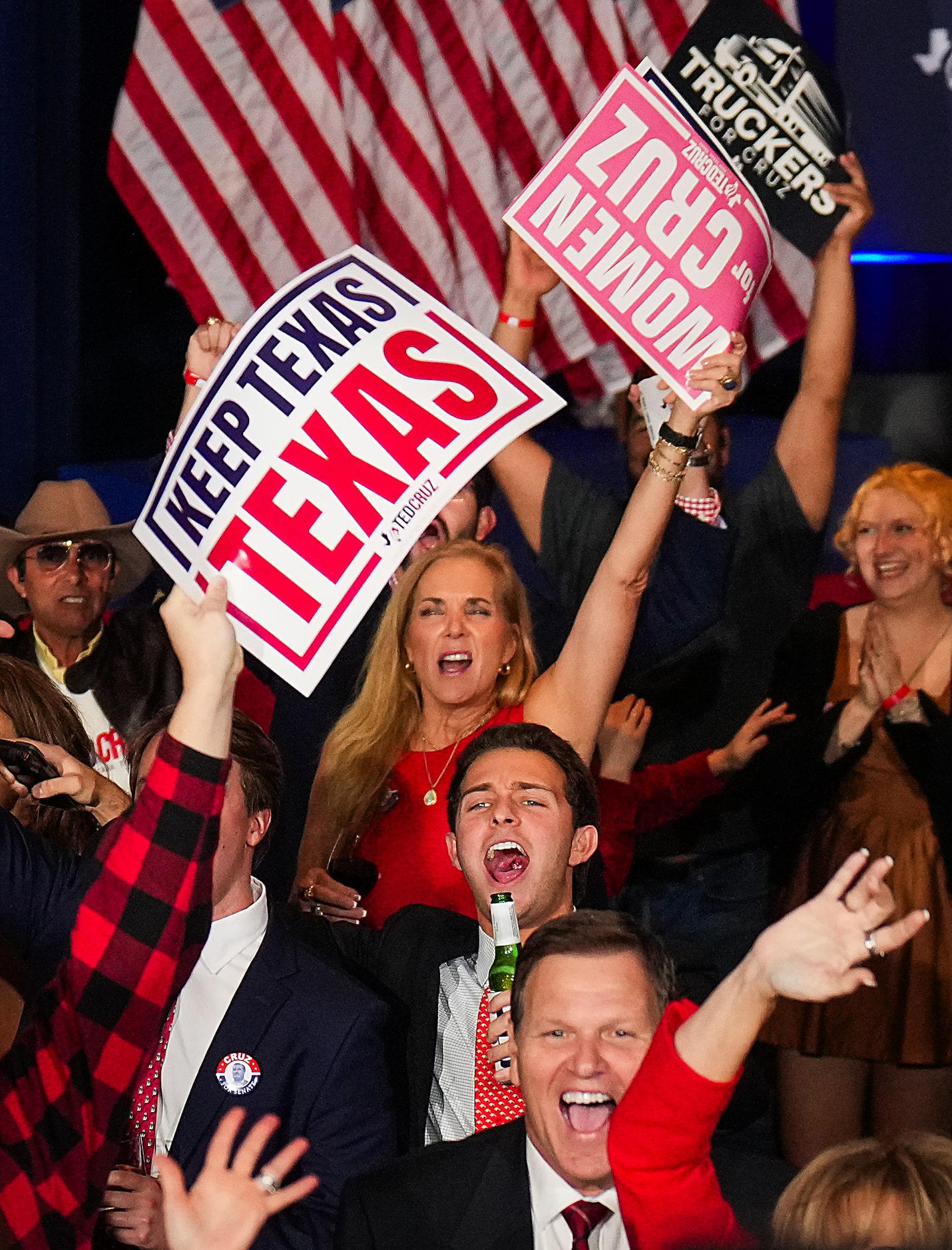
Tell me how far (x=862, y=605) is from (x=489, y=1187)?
1923 mm

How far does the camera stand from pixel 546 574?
3828 mm

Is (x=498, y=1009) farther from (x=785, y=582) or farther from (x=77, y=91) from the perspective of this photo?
(x=77, y=91)

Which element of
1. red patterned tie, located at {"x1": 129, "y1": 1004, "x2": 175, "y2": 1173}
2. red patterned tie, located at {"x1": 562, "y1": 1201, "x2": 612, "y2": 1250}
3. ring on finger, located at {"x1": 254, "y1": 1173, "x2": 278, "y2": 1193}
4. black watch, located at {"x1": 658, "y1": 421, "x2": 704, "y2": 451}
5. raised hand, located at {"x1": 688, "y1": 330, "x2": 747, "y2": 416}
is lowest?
red patterned tie, located at {"x1": 562, "y1": 1201, "x2": 612, "y2": 1250}

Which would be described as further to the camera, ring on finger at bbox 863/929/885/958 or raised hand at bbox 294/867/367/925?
raised hand at bbox 294/867/367/925

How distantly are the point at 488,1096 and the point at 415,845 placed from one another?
68 cm

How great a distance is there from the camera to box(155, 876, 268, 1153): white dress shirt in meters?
2.26

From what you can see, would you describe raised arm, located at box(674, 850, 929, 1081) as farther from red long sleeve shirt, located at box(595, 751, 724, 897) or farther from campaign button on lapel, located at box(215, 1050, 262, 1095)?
red long sleeve shirt, located at box(595, 751, 724, 897)

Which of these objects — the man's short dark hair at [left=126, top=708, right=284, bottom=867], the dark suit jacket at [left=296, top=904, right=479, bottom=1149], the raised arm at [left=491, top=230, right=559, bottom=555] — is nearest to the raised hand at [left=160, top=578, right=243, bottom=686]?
the man's short dark hair at [left=126, top=708, right=284, bottom=867]

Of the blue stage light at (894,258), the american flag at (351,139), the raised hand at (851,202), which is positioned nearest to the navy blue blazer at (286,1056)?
the raised hand at (851,202)

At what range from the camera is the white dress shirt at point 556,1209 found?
1899 millimetres

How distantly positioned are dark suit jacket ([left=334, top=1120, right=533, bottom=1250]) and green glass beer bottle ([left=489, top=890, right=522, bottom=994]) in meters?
0.36

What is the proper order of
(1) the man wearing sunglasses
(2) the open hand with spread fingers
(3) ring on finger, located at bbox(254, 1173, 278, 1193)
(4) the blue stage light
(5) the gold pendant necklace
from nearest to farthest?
(2) the open hand with spread fingers, (3) ring on finger, located at bbox(254, 1173, 278, 1193), (5) the gold pendant necklace, (1) the man wearing sunglasses, (4) the blue stage light

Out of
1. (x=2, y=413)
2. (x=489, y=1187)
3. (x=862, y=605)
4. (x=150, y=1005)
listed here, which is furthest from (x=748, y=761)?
(x=2, y=413)

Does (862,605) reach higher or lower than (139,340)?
lower
